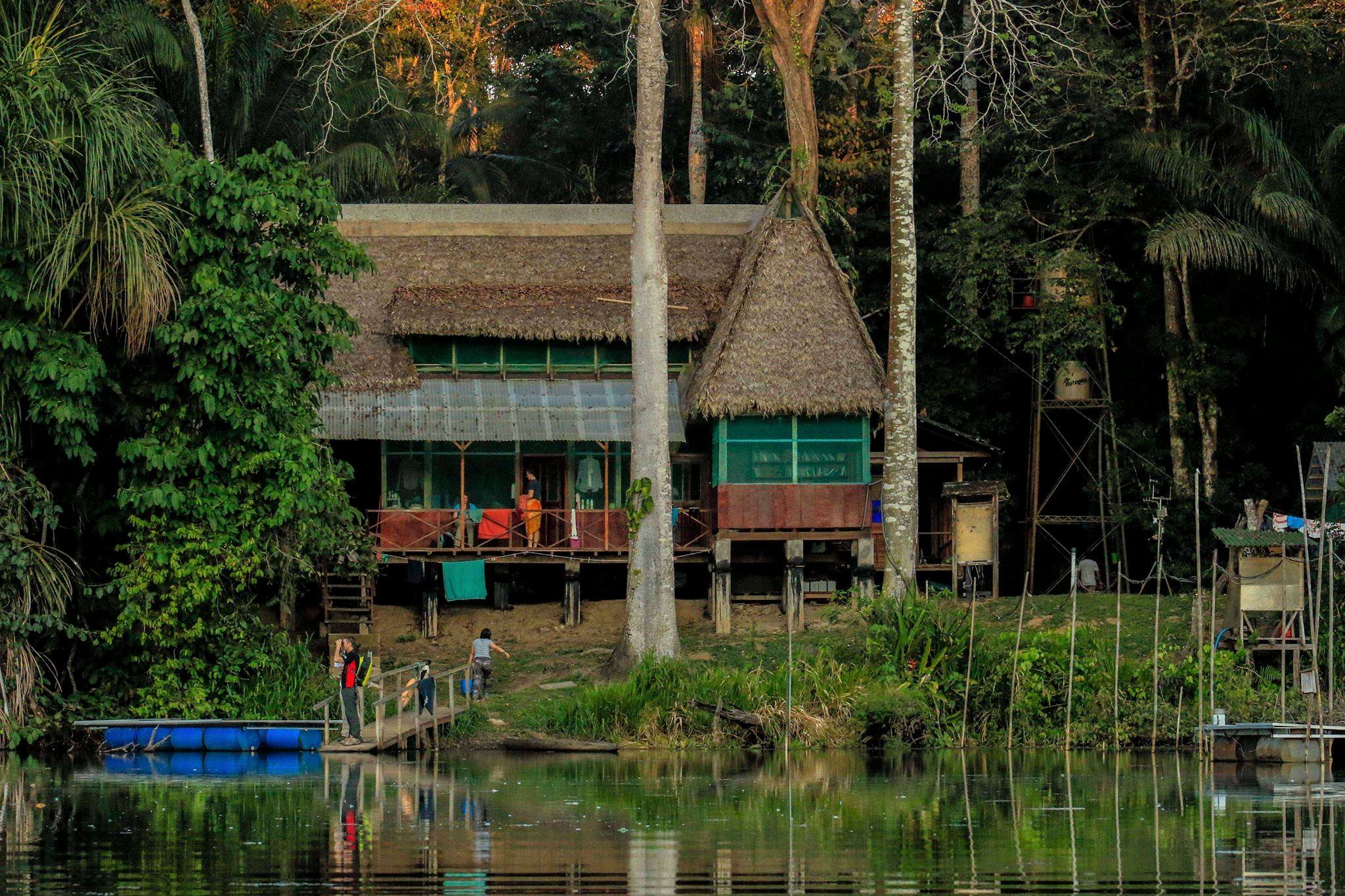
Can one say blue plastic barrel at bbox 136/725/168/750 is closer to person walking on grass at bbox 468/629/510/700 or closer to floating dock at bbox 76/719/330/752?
floating dock at bbox 76/719/330/752

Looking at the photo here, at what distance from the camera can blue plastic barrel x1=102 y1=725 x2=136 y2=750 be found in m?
22.0

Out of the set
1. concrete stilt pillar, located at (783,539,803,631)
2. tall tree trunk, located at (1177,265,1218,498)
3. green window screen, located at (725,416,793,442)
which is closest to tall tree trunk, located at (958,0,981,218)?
tall tree trunk, located at (1177,265,1218,498)

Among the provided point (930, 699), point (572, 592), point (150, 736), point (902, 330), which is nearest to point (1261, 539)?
point (930, 699)

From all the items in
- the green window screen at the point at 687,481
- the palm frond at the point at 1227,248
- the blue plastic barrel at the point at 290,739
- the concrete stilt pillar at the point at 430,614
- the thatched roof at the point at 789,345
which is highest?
the palm frond at the point at 1227,248

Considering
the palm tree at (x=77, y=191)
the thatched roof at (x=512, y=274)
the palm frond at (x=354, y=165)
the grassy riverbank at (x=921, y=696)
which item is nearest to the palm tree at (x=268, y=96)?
the palm frond at (x=354, y=165)

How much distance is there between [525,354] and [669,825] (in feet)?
51.4

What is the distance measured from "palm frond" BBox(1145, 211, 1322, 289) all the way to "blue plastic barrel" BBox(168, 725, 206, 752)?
15859 millimetres

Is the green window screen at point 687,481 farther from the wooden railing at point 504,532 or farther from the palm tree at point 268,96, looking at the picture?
the palm tree at point 268,96

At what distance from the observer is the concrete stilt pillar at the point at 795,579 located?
94.4 feet

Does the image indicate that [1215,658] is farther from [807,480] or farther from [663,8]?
[663,8]

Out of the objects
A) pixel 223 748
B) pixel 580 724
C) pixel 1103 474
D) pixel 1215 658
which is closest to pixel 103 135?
pixel 223 748

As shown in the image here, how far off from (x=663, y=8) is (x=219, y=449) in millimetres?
16529

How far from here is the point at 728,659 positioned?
86.3 feet

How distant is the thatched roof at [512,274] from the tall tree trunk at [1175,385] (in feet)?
23.0
